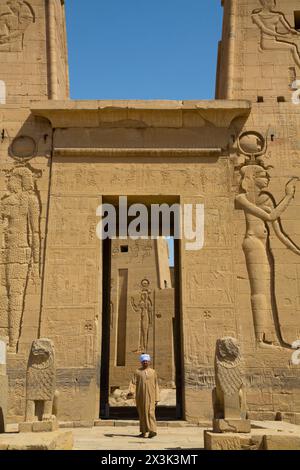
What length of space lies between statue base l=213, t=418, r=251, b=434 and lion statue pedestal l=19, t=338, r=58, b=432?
191 centimetres

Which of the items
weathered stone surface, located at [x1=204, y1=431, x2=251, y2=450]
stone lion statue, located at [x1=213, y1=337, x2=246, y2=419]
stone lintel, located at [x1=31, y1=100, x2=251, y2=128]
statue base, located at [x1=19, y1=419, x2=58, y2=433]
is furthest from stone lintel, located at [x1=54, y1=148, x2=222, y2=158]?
weathered stone surface, located at [x1=204, y1=431, x2=251, y2=450]

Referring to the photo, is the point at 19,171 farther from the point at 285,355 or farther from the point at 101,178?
the point at 285,355

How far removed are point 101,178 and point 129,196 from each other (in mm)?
610

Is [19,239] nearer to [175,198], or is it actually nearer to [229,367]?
[175,198]

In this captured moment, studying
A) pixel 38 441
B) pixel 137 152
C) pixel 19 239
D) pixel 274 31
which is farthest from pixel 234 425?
pixel 274 31

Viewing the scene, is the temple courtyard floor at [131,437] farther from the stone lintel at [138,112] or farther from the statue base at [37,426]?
the stone lintel at [138,112]

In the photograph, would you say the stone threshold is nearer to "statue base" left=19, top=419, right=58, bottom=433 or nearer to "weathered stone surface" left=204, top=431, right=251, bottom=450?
"statue base" left=19, top=419, right=58, bottom=433

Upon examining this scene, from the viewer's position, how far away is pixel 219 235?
30.0 ft

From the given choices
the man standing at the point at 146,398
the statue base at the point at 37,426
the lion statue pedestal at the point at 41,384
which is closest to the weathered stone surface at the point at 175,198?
the man standing at the point at 146,398

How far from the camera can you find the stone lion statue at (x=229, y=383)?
583 centimetres

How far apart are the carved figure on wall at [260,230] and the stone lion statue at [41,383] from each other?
3843 millimetres

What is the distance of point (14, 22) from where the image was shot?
10.6 meters

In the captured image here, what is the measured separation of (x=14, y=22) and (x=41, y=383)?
7.57m
